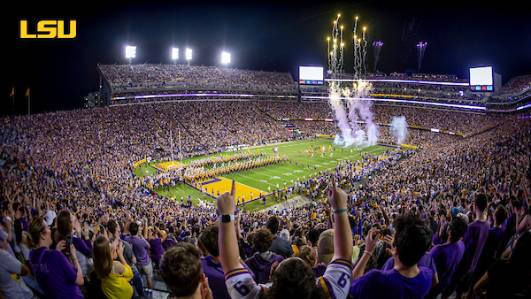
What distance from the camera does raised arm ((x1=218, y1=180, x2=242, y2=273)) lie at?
2299 mm

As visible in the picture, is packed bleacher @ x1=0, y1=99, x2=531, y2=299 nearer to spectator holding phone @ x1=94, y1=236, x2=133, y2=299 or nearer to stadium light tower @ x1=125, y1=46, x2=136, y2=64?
spectator holding phone @ x1=94, y1=236, x2=133, y2=299

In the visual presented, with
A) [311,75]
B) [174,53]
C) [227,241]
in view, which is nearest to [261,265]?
[227,241]

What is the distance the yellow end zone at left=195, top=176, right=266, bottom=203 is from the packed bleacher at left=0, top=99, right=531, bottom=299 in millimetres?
2197

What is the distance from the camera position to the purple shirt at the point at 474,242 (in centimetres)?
460

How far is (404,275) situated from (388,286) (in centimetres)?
17

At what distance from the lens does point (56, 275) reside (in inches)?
143

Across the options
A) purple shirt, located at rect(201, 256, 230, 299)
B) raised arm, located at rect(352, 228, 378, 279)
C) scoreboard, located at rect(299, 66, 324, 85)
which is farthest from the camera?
scoreboard, located at rect(299, 66, 324, 85)

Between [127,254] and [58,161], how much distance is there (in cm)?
2367

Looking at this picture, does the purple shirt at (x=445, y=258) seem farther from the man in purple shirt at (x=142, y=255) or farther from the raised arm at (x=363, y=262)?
the man in purple shirt at (x=142, y=255)

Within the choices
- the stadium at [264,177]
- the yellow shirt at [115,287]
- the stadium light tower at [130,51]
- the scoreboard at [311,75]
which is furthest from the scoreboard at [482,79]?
the yellow shirt at [115,287]

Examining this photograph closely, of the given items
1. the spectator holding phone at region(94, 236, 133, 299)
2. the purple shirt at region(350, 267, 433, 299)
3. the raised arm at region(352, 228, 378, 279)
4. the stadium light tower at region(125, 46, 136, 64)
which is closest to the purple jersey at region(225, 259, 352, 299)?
the purple shirt at region(350, 267, 433, 299)

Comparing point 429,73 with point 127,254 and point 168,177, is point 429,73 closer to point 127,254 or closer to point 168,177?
point 168,177

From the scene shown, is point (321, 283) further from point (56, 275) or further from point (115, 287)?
point (56, 275)

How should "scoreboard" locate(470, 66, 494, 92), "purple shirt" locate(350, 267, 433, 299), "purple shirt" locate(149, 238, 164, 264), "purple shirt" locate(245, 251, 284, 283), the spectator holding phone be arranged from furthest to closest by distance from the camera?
"scoreboard" locate(470, 66, 494, 92) → "purple shirt" locate(149, 238, 164, 264) → "purple shirt" locate(245, 251, 284, 283) → the spectator holding phone → "purple shirt" locate(350, 267, 433, 299)
